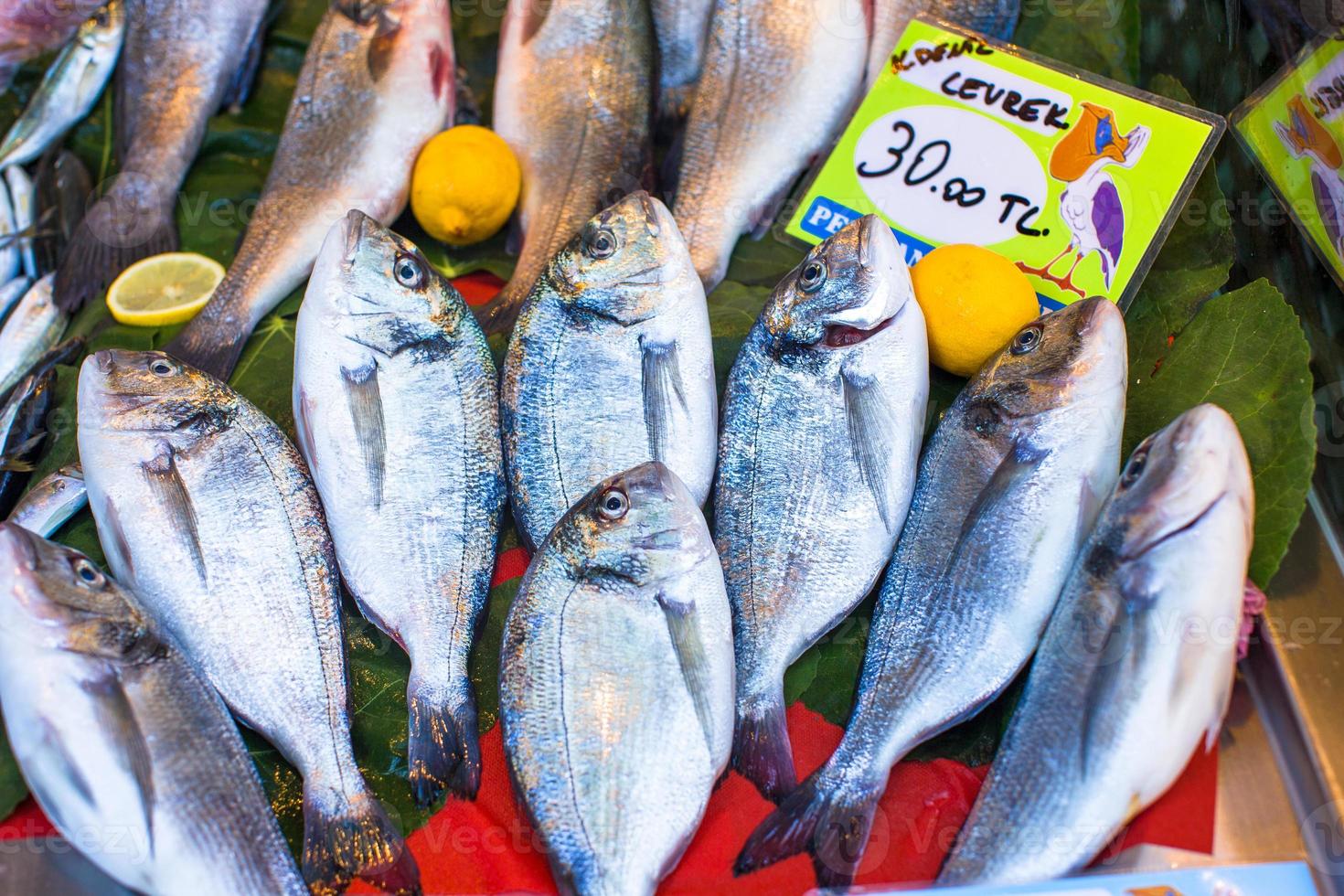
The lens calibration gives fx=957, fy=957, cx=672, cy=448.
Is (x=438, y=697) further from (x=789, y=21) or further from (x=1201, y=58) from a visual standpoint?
(x=1201, y=58)

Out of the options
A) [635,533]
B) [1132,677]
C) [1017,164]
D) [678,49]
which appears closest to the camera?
[1132,677]

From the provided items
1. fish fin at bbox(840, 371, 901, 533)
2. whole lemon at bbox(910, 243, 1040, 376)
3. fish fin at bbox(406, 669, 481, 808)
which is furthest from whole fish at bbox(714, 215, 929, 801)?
fish fin at bbox(406, 669, 481, 808)

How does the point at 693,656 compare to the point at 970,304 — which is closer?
the point at 693,656

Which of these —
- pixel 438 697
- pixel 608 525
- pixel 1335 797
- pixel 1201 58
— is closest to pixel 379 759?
pixel 438 697

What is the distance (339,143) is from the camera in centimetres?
306

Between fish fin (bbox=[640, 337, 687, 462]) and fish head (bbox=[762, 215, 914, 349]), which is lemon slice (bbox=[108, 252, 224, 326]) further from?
fish head (bbox=[762, 215, 914, 349])

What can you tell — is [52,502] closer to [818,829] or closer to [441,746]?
[441,746]

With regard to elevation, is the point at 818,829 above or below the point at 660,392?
below

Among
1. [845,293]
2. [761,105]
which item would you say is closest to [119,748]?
[845,293]

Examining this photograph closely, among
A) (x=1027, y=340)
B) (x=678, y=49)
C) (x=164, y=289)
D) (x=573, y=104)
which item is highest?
(x=678, y=49)

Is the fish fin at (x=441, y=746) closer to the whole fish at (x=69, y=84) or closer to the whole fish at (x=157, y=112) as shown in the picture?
the whole fish at (x=157, y=112)

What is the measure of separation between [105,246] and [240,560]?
159 centimetres

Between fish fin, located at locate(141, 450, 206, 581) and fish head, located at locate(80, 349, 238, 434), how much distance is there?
0.09m

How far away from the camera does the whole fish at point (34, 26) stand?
3.53m
